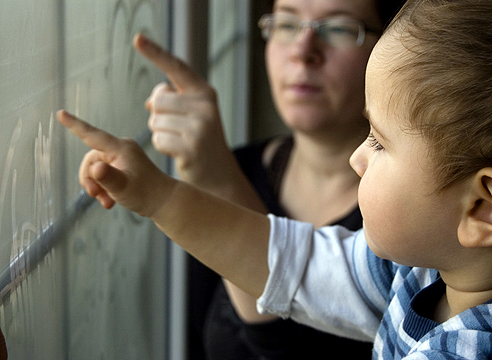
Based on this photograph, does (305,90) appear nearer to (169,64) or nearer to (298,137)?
(298,137)

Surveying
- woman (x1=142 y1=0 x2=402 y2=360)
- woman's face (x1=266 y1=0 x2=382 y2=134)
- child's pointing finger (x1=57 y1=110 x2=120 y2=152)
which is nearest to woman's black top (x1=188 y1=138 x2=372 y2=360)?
woman (x1=142 y1=0 x2=402 y2=360)

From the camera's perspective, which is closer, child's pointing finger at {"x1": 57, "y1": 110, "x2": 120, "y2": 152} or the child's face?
the child's face

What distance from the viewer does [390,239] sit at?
501 millimetres

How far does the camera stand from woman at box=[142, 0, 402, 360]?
0.87 metres

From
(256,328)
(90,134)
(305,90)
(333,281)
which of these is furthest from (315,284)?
(305,90)

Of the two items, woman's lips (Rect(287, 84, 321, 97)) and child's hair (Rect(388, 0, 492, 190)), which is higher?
child's hair (Rect(388, 0, 492, 190))

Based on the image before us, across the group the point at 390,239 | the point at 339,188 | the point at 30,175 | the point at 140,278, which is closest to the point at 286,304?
the point at 390,239

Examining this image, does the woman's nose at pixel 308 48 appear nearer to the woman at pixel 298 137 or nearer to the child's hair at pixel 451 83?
the woman at pixel 298 137

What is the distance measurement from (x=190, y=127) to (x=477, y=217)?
1.58ft

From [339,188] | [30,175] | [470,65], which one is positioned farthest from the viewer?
[339,188]

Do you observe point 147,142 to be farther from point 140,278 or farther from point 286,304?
point 286,304

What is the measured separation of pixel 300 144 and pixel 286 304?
645 mm

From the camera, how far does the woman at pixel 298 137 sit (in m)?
0.87

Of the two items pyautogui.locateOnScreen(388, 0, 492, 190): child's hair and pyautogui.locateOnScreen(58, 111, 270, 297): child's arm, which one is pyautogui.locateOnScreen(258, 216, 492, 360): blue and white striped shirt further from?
pyautogui.locateOnScreen(388, 0, 492, 190): child's hair
